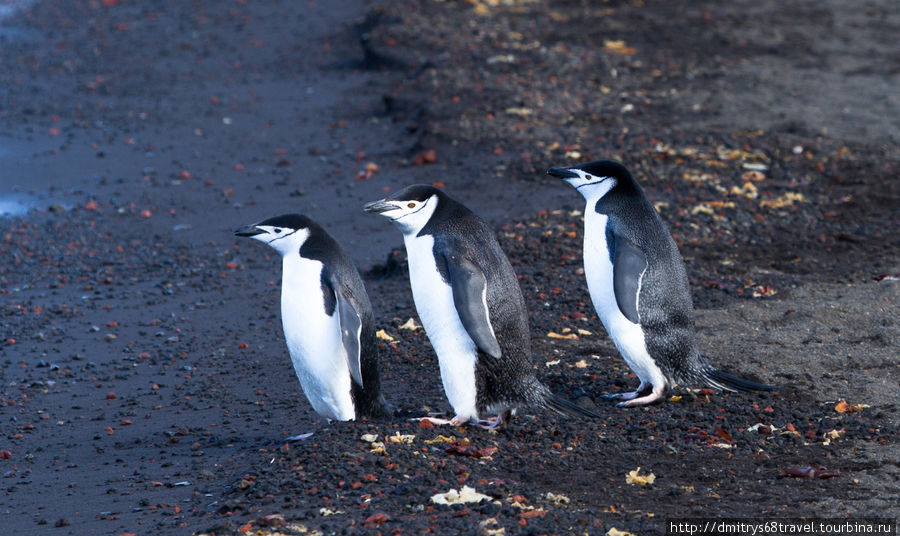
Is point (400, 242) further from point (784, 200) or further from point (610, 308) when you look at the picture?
point (610, 308)

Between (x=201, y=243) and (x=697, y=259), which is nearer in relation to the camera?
(x=697, y=259)

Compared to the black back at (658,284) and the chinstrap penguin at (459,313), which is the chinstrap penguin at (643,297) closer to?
the black back at (658,284)

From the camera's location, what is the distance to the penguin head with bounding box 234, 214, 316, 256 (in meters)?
5.33

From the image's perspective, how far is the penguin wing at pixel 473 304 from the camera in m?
4.88

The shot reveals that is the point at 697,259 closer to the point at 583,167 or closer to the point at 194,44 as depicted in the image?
the point at 583,167

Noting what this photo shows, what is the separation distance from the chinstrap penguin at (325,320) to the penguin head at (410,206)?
0.38 metres

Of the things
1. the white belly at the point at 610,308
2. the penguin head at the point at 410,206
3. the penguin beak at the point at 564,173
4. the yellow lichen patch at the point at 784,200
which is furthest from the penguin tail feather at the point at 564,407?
the yellow lichen patch at the point at 784,200

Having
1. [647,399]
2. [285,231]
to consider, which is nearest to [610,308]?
[647,399]

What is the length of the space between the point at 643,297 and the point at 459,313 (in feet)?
3.59

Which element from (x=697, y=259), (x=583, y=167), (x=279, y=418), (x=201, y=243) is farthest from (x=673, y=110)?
(x=279, y=418)

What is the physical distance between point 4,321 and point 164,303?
1047 millimetres

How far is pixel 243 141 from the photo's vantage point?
11.4 meters

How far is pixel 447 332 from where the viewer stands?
5043 millimetres

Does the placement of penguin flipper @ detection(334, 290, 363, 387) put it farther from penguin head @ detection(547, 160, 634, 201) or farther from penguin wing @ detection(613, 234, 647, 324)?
penguin head @ detection(547, 160, 634, 201)
